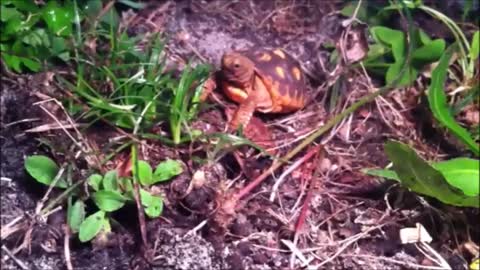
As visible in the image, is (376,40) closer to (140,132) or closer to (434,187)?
(434,187)

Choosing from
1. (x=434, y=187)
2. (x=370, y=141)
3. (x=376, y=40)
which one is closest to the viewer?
(x=434, y=187)

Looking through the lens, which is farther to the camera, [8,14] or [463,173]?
[8,14]

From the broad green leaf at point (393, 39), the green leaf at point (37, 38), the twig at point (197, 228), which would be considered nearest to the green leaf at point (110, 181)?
the twig at point (197, 228)

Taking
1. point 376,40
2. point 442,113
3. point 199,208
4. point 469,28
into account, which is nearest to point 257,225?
point 199,208

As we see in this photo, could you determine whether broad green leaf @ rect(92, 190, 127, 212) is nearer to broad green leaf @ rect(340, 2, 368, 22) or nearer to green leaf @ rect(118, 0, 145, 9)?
green leaf @ rect(118, 0, 145, 9)

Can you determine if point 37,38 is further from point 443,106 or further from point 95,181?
point 443,106

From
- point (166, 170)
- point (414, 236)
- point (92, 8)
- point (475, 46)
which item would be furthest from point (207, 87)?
point (475, 46)
